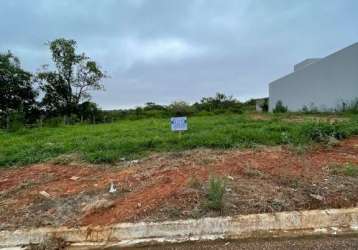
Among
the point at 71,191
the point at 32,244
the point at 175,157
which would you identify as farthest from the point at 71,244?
the point at 175,157

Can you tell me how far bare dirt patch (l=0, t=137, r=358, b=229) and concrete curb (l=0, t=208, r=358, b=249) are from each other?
13cm

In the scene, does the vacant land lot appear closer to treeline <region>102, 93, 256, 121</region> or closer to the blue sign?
the blue sign

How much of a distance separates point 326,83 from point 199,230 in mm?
15634

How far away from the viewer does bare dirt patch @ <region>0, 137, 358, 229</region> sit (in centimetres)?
327

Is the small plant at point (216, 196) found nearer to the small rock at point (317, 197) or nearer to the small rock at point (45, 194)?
the small rock at point (317, 197)

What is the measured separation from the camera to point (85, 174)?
14.9ft

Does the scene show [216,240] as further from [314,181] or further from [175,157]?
[175,157]

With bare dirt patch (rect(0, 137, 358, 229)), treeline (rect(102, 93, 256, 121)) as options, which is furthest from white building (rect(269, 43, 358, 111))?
bare dirt patch (rect(0, 137, 358, 229))

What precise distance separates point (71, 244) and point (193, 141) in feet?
9.97

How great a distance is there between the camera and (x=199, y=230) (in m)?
2.98

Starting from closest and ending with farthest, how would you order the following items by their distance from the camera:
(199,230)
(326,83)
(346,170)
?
1. (199,230)
2. (346,170)
3. (326,83)

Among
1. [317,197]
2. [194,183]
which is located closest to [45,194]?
[194,183]

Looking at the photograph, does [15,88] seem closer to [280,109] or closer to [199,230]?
[280,109]

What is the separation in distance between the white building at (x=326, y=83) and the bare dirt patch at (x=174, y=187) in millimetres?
10479
